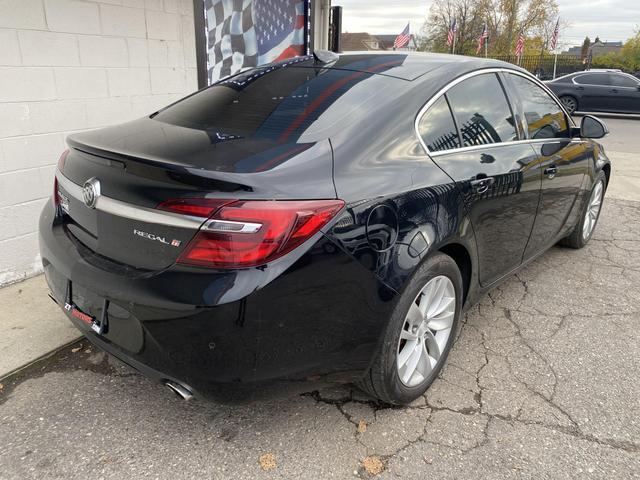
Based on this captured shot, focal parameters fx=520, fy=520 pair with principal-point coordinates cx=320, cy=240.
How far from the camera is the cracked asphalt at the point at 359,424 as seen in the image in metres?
2.16

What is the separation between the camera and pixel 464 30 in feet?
171

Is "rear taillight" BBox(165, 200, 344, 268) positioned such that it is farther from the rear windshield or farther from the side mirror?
the side mirror

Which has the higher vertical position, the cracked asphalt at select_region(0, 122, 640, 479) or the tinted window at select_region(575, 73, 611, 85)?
the tinted window at select_region(575, 73, 611, 85)

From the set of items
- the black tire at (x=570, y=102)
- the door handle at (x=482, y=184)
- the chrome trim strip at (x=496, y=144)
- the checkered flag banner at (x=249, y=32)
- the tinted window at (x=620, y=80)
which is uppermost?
the checkered flag banner at (x=249, y=32)

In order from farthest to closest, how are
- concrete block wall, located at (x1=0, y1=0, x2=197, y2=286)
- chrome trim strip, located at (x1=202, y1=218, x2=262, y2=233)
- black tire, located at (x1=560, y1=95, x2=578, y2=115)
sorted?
black tire, located at (x1=560, y1=95, x2=578, y2=115), concrete block wall, located at (x1=0, y1=0, x2=197, y2=286), chrome trim strip, located at (x1=202, y1=218, x2=262, y2=233)

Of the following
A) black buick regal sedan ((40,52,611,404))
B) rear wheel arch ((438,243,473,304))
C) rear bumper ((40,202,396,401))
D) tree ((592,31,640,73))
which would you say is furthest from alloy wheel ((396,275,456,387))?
tree ((592,31,640,73))

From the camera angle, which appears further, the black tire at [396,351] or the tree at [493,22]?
the tree at [493,22]

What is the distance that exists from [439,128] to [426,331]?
1002mm

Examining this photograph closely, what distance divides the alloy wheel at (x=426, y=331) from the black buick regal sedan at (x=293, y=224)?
0.01 meters

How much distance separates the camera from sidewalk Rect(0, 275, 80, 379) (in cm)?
289

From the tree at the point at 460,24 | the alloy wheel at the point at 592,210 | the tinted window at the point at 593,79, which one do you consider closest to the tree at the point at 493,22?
the tree at the point at 460,24

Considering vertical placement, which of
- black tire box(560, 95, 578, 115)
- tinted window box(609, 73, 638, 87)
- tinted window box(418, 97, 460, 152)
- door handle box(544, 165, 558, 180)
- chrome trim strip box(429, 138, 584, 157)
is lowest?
black tire box(560, 95, 578, 115)

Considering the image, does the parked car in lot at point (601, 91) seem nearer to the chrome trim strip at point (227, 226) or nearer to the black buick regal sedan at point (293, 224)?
the black buick regal sedan at point (293, 224)

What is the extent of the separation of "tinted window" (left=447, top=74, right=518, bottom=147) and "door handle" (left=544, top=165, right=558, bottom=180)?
0.38m
